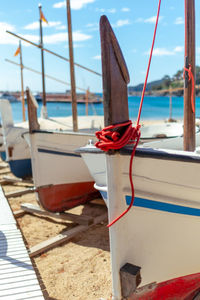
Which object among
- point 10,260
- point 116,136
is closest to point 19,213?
point 10,260

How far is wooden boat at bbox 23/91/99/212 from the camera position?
5.52 meters

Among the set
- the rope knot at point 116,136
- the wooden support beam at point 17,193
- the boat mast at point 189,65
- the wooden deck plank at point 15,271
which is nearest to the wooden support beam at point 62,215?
the wooden support beam at point 17,193

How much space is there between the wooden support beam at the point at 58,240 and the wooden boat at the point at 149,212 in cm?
210

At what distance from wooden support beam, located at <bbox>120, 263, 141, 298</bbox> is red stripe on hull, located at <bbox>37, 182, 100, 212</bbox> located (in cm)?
326

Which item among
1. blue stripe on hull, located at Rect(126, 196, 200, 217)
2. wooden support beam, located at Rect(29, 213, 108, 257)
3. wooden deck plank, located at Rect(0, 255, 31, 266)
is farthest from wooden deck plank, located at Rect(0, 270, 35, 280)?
blue stripe on hull, located at Rect(126, 196, 200, 217)

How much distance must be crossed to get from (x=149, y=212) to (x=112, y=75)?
4.04 ft

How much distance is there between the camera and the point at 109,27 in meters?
2.26

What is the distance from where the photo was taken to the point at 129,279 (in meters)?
2.64

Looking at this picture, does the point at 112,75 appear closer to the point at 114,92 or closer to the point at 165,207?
the point at 114,92

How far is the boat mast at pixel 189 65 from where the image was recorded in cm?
298

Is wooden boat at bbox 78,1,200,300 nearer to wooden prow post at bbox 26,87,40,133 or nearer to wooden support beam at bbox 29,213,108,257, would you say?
wooden support beam at bbox 29,213,108,257

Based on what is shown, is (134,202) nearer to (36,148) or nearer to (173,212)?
(173,212)

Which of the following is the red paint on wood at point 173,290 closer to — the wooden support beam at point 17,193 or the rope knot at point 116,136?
the rope knot at point 116,136

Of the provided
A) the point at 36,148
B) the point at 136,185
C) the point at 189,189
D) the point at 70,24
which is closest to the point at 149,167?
the point at 136,185
